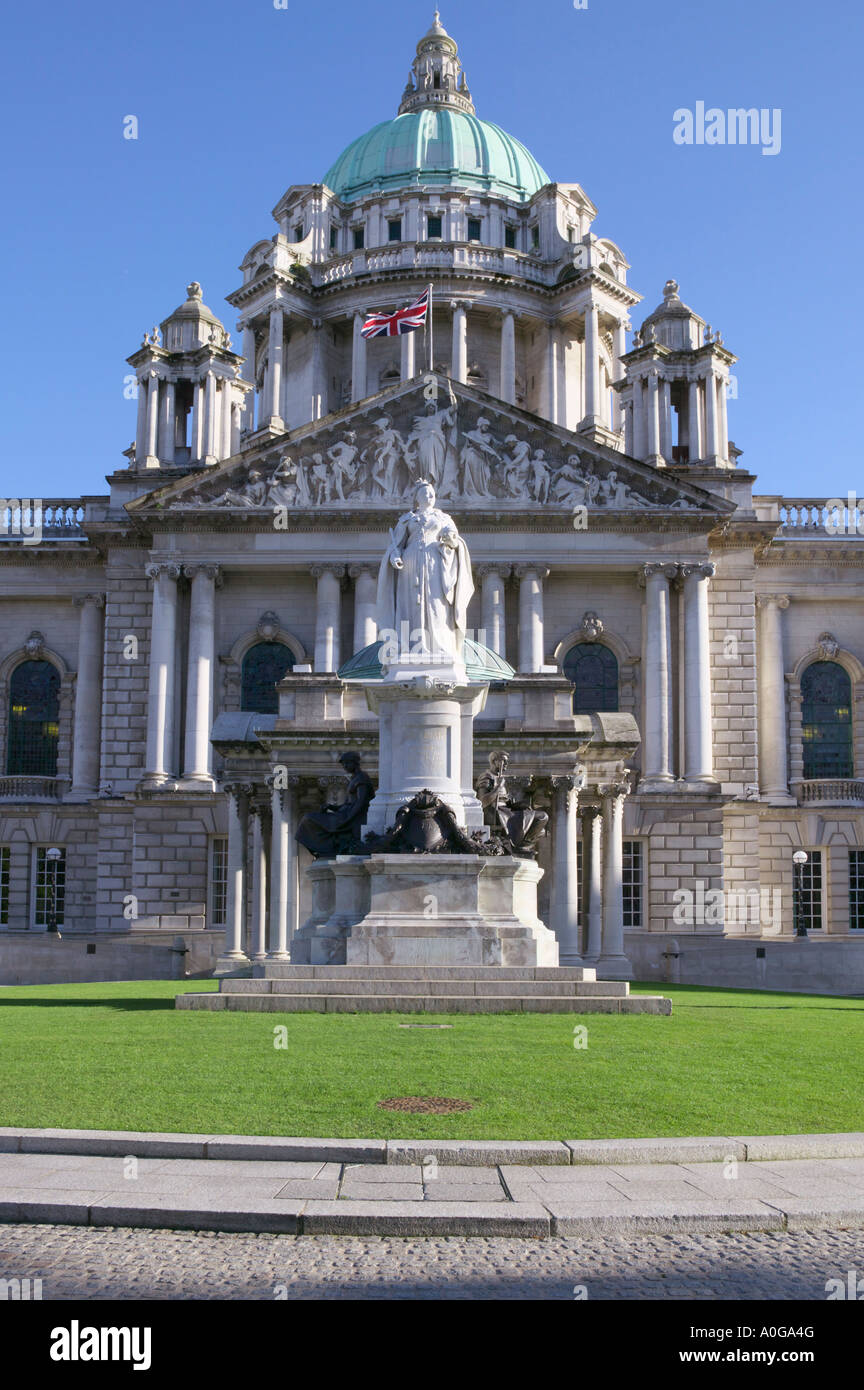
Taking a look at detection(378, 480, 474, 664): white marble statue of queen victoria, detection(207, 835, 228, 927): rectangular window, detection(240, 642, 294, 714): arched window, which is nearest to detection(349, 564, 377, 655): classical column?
detection(240, 642, 294, 714): arched window

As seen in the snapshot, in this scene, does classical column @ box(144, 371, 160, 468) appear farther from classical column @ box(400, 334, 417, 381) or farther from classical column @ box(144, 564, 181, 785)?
classical column @ box(400, 334, 417, 381)

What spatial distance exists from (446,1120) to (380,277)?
66.8m

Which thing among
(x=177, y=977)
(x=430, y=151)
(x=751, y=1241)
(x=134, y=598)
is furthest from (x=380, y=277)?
(x=751, y=1241)

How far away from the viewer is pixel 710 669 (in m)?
54.9

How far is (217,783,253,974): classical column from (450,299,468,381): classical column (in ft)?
121

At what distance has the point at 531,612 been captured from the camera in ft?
176

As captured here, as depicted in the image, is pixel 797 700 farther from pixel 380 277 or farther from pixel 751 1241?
pixel 751 1241

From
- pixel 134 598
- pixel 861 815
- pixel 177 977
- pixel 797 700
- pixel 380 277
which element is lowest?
pixel 177 977

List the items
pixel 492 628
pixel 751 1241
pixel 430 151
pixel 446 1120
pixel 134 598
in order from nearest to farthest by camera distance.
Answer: pixel 751 1241, pixel 446 1120, pixel 492 628, pixel 134 598, pixel 430 151

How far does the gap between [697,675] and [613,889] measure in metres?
14.9

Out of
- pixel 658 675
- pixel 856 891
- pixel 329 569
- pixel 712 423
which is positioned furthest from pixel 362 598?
pixel 856 891

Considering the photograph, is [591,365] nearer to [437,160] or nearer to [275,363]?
[275,363]

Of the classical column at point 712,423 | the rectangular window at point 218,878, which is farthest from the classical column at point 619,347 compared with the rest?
the rectangular window at point 218,878

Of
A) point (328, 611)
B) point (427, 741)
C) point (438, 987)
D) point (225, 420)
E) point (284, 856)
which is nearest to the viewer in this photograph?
point (438, 987)
